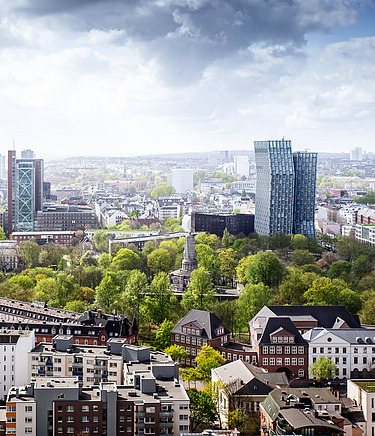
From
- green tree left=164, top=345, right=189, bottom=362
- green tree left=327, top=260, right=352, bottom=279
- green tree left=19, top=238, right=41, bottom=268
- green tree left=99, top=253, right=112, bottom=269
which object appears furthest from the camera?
green tree left=19, top=238, right=41, bottom=268

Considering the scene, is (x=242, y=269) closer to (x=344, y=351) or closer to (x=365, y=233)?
(x=344, y=351)

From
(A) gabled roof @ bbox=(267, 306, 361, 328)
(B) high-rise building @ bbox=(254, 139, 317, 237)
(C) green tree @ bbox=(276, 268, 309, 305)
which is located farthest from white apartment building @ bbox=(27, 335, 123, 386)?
(B) high-rise building @ bbox=(254, 139, 317, 237)

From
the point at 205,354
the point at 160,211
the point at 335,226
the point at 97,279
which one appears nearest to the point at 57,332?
the point at 205,354

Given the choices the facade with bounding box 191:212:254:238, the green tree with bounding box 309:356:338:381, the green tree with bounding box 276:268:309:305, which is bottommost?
the green tree with bounding box 309:356:338:381

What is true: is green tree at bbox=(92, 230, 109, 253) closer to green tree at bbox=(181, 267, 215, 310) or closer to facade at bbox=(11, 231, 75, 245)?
facade at bbox=(11, 231, 75, 245)

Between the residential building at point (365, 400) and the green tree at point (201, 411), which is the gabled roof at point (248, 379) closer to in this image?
the green tree at point (201, 411)

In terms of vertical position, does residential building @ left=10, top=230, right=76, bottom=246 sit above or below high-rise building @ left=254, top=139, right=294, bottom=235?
below
